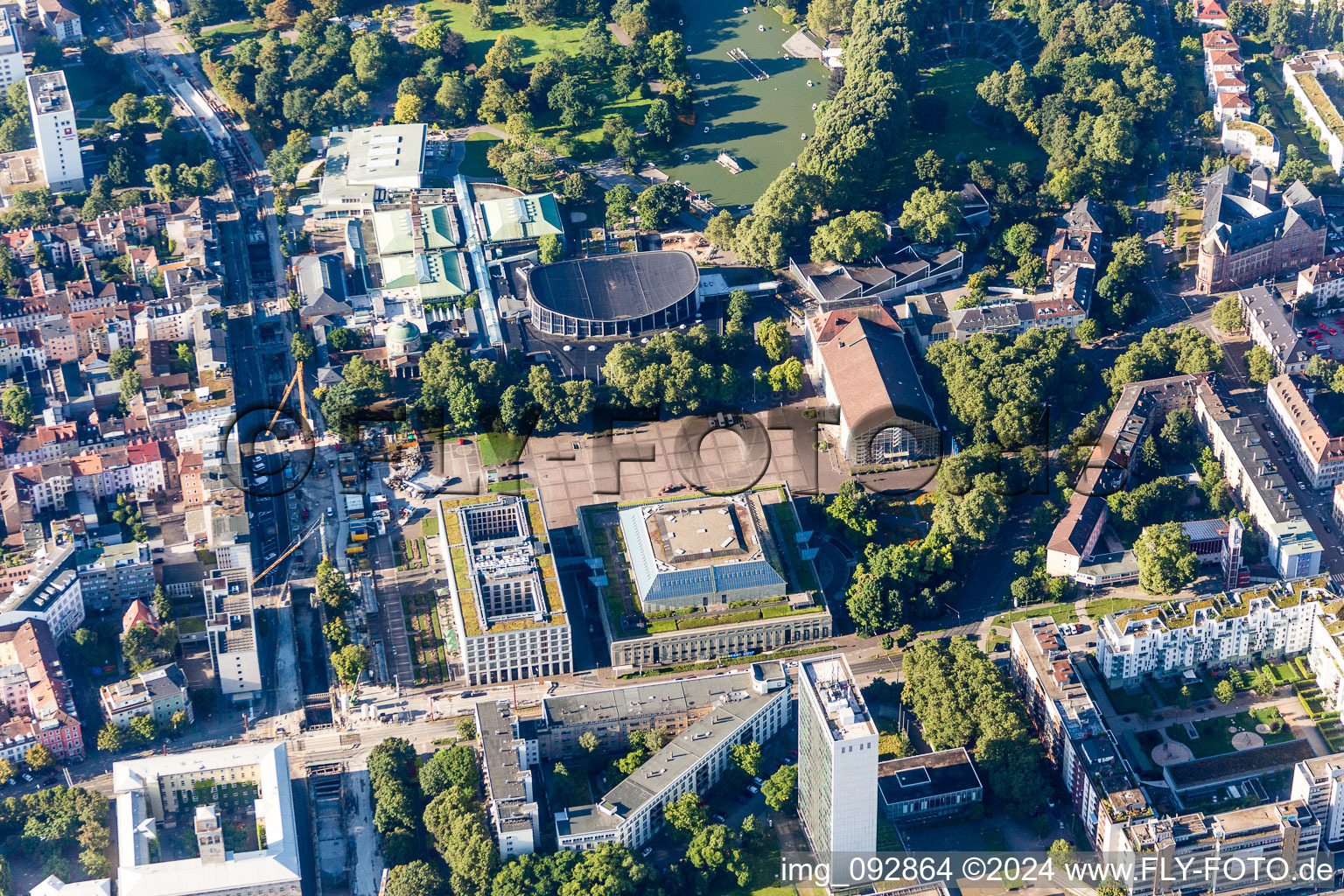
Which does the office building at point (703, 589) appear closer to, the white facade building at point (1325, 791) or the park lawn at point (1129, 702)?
the park lawn at point (1129, 702)

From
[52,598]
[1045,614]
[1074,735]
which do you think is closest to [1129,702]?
[1074,735]

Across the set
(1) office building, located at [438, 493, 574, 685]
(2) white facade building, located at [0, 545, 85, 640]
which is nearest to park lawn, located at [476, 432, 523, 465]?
(1) office building, located at [438, 493, 574, 685]

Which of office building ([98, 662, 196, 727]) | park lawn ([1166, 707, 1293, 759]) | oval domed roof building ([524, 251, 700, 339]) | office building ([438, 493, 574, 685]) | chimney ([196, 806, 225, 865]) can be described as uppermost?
oval domed roof building ([524, 251, 700, 339])

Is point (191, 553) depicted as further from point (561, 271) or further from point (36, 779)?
point (561, 271)

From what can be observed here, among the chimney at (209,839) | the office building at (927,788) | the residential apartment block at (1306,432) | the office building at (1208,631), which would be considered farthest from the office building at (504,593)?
the residential apartment block at (1306,432)

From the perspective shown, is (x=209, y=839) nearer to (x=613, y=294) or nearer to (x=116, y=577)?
(x=116, y=577)

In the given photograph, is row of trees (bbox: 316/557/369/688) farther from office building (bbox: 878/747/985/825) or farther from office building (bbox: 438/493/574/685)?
office building (bbox: 878/747/985/825)
